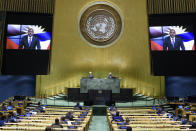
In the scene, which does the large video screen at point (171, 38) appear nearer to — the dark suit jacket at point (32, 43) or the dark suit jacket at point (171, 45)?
the dark suit jacket at point (171, 45)

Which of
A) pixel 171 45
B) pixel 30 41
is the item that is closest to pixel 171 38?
pixel 171 45

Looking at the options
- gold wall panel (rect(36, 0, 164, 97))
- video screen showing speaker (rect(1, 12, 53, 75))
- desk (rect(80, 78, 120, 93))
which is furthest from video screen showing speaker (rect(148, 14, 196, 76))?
video screen showing speaker (rect(1, 12, 53, 75))

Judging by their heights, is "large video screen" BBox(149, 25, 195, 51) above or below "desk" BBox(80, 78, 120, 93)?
above

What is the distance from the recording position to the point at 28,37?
13.2 metres

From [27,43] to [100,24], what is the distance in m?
5.35

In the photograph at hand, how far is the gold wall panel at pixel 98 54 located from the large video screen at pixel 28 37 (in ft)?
3.34

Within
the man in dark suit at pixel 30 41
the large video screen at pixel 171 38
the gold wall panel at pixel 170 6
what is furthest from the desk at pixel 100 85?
the gold wall panel at pixel 170 6

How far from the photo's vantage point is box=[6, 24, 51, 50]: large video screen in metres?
13.0

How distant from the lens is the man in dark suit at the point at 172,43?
12867 mm

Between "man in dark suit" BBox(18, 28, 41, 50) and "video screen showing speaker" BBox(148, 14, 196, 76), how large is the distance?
7.68m

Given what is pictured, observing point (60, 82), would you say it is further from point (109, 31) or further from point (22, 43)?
point (109, 31)

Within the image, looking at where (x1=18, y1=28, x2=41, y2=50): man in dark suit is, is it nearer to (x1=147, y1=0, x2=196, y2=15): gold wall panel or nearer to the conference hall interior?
the conference hall interior

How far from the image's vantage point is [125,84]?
14.0 meters

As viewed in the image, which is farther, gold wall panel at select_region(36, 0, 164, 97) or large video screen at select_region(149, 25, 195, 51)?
gold wall panel at select_region(36, 0, 164, 97)
